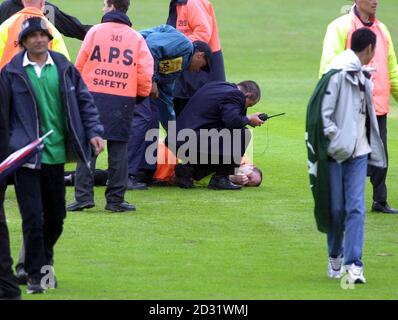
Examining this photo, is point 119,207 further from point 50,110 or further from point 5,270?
point 5,270

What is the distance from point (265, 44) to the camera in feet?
105

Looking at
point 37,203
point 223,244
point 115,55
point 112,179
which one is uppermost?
point 37,203

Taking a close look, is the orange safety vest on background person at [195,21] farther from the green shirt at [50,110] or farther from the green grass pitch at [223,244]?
the green shirt at [50,110]

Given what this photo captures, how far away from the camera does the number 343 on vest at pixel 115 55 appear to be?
13031mm

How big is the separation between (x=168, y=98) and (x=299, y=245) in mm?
4207

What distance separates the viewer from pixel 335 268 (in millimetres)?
10125

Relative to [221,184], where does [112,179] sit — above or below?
above

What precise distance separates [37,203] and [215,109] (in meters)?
5.74

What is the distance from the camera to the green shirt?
932 cm

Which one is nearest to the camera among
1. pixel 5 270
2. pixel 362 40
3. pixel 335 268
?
pixel 5 270

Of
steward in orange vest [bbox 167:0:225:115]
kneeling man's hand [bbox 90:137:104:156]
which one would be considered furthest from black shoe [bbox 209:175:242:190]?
kneeling man's hand [bbox 90:137:104:156]

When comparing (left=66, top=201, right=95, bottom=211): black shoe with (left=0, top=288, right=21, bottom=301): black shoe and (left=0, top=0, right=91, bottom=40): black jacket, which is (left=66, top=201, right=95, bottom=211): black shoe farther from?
(left=0, top=288, right=21, bottom=301): black shoe

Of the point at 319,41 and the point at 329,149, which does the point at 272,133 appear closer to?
the point at 329,149

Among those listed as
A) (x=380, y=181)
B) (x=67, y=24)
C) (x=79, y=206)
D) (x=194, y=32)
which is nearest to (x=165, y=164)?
(x=67, y=24)
